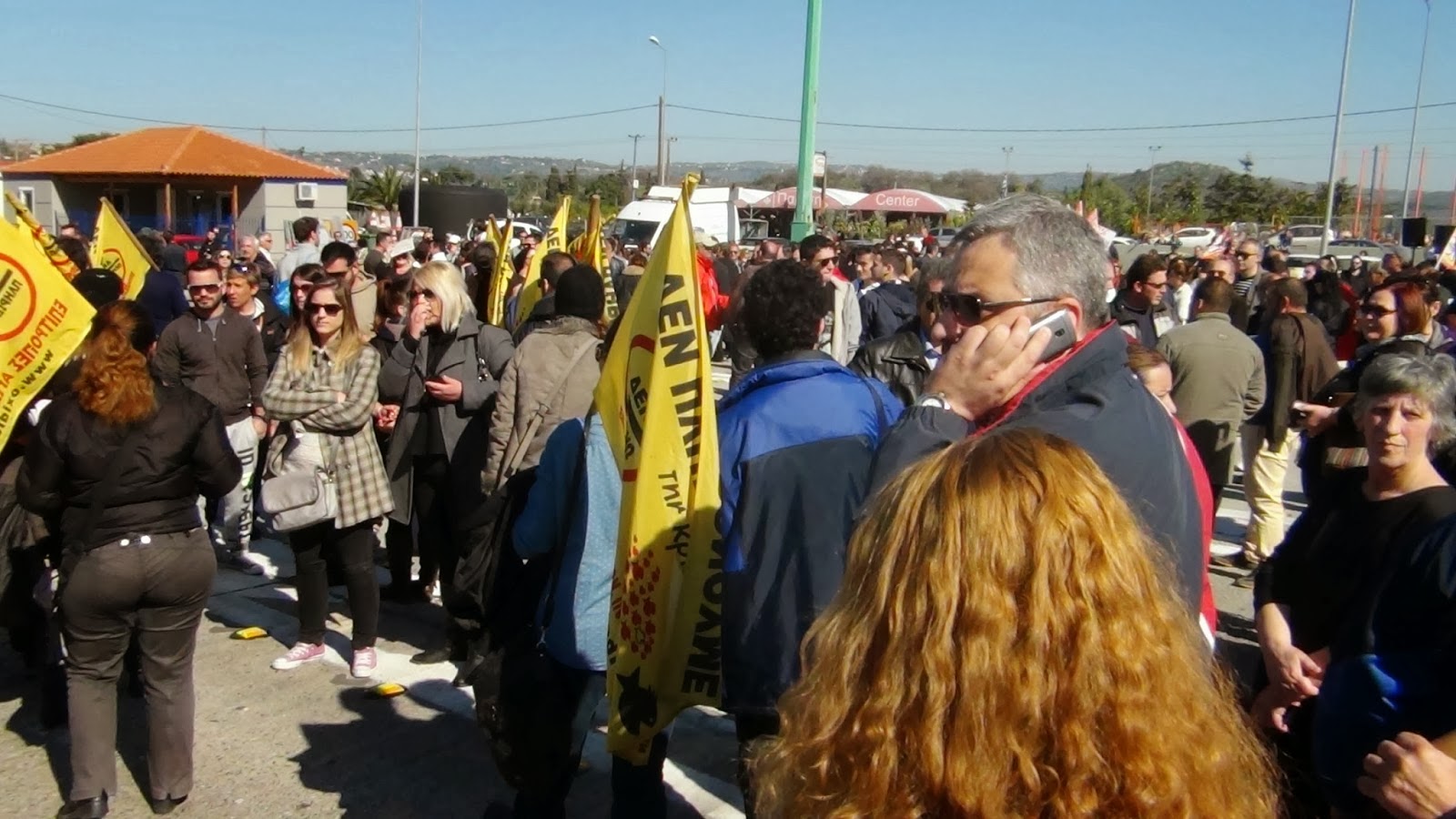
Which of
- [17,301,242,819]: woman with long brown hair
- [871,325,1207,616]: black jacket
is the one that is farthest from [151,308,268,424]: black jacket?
[871,325,1207,616]: black jacket

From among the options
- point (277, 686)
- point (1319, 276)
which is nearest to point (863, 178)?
point (1319, 276)

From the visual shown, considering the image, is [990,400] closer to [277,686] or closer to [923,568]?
[923,568]

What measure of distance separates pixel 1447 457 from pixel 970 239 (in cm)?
236

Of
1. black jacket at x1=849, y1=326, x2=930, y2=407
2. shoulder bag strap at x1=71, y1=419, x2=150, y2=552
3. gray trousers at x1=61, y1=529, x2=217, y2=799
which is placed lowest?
gray trousers at x1=61, y1=529, x2=217, y2=799

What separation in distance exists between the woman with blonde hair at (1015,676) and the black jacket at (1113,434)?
474 mm

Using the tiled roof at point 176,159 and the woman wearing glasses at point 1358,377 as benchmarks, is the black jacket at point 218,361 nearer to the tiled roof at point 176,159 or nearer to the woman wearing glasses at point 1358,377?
the woman wearing glasses at point 1358,377

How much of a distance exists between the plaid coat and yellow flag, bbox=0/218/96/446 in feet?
3.67

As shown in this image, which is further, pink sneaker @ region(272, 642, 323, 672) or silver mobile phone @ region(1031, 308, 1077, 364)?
pink sneaker @ region(272, 642, 323, 672)

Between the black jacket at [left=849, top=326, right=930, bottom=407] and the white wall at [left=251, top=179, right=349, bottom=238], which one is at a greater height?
the white wall at [left=251, top=179, right=349, bottom=238]

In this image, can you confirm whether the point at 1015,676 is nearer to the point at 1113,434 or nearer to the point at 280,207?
the point at 1113,434

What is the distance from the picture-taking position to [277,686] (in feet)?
17.0

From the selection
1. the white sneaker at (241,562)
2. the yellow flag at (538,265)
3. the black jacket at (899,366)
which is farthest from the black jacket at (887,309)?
the white sneaker at (241,562)

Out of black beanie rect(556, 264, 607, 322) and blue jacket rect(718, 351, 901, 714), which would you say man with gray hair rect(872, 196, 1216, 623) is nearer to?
blue jacket rect(718, 351, 901, 714)

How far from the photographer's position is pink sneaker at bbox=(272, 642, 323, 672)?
5.33 meters
